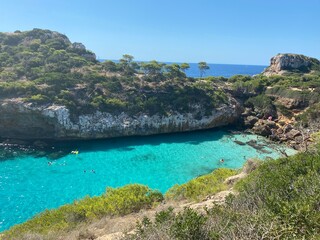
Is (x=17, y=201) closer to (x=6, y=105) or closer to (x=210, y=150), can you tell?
(x=6, y=105)

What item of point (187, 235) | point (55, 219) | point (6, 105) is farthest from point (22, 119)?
point (187, 235)

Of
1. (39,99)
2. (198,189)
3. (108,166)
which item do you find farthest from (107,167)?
(39,99)

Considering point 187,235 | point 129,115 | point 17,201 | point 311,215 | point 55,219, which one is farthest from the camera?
point 129,115

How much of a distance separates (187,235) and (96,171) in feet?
70.7

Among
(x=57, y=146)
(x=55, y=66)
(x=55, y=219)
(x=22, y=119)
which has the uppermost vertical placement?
(x=55, y=66)

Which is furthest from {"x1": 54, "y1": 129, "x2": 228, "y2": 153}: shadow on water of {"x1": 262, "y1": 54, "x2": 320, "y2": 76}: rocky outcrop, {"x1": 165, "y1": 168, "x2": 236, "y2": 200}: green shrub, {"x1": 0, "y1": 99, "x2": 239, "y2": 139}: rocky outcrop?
{"x1": 262, "y1": 54, "x2": 320, "y2": 76}: rocky outcrop

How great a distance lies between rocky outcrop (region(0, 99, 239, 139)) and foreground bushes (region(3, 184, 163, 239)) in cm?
2159

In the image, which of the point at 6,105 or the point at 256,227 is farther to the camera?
the point at 6,105

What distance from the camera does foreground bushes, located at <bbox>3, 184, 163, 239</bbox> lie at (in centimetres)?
1327

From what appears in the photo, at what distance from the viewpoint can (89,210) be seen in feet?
48.0

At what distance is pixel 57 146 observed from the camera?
34375 millimetres

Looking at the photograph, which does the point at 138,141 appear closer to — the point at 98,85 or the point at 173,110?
the point at 173,110

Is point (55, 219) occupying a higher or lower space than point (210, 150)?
higher

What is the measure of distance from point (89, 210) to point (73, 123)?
23.6 metres
